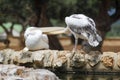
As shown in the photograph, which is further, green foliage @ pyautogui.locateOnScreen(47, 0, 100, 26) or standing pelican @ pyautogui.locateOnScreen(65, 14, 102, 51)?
green foliage @ pyautogui.locateOnScreen(47, 0, 100, 26)

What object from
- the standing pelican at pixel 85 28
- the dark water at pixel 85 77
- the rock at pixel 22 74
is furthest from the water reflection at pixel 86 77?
the rock at pixel 22 74

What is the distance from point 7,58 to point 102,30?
656cm

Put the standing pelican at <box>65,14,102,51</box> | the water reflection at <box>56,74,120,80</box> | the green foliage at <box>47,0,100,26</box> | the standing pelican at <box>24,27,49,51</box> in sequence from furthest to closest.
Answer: the green foliage at <box>47,0,100,26</box>, the standing pelican at <box>24,27,49,51</box>, the standing pelican at <box>65,14,102,51</box>, the water reflection at <box>56,74,120,80</box>

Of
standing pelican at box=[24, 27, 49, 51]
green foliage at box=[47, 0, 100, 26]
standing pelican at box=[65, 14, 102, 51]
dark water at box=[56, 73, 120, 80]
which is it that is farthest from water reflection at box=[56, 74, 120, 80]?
green foliage at box=[47, 0, 100, 26]

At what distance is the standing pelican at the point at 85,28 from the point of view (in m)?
7.85

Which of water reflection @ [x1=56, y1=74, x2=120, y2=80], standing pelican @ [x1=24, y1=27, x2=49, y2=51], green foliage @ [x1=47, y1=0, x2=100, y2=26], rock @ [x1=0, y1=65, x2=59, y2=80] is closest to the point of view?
rock @ [x1=0, y1=65, x2=59, y2=80]

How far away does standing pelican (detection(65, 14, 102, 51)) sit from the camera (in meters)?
7.85

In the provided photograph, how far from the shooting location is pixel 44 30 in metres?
9.02

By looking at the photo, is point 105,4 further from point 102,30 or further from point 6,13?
point 6,13

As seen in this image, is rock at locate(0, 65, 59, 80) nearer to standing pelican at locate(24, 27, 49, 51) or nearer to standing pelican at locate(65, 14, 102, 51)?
standing pelican at locate(65, 14, 102, 51)

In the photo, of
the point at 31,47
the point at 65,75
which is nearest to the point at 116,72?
the point at 65,75

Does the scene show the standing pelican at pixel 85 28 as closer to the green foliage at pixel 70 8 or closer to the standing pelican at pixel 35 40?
the standing pelican at pixel 35 40

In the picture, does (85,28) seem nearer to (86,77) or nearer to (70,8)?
(86,77)

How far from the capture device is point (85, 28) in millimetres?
7902
